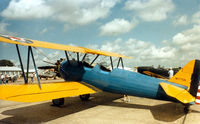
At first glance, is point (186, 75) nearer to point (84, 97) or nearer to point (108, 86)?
point (108, 86)

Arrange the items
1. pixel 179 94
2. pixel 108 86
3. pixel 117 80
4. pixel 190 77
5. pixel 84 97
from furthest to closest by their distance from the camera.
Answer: pixel 84 97 < pixel 108 86 < pixel 117 80 < pixel 190 77 < pixel 179 94

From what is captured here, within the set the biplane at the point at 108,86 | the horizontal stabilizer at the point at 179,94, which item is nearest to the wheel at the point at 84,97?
the biplane at the point at 108,86

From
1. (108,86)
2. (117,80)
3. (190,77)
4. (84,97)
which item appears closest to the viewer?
(190,77)

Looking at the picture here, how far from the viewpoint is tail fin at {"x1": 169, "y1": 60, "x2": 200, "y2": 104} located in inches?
189

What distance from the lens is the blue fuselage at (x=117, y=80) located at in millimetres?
5287

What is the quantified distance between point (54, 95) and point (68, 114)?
3.44ft

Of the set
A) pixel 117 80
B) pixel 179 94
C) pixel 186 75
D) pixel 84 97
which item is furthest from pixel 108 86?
pixel 186 75

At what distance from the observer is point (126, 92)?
568 centimetres

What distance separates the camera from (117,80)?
234 inches

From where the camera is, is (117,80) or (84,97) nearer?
(117,80)

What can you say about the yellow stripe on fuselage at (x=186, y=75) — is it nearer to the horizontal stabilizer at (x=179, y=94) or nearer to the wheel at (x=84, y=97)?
the horizontal stabilizer at (x=179, y=94)

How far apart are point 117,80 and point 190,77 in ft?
8.24

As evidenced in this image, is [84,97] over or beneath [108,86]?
beneath

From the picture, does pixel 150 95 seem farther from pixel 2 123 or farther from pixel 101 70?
pixel 2 123
